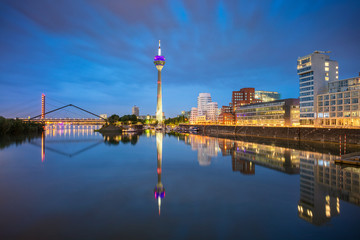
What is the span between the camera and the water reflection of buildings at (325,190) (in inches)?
499

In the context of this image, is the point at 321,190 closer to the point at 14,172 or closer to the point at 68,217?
the point at 68,217

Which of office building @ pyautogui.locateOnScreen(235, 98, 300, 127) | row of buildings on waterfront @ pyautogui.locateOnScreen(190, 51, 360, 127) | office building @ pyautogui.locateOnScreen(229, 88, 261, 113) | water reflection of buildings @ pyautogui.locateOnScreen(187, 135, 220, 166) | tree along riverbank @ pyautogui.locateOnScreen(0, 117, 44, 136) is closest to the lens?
water reflection of buildings @ pyautogui.locateOnScreen(187, 135, 220, 166)

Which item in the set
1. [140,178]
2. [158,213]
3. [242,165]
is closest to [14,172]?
[140,178]

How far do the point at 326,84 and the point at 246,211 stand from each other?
83746mm

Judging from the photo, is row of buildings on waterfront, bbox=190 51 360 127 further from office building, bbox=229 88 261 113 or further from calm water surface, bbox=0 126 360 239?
office building, bbox=229 88 261 113

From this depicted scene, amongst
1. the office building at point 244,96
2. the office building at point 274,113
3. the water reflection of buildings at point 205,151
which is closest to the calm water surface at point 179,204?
the water reflection of buildings at point 205,151

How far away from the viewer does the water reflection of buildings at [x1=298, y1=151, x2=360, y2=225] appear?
1266 cm

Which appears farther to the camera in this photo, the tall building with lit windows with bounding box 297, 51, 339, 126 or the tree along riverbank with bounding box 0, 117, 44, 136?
the tall building with lit windows with bounding box 297, 51, 339, 126

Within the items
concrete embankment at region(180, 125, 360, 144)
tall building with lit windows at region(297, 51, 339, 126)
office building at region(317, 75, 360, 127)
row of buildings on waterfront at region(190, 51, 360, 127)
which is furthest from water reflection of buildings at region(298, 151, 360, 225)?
tall building with lit windows at region(297, 51, 339, 126)

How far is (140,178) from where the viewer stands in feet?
67.9

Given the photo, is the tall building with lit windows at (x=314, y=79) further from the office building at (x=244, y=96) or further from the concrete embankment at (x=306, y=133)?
the office building at (x=244, y=96)

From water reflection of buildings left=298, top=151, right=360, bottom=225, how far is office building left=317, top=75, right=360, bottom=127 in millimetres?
48210

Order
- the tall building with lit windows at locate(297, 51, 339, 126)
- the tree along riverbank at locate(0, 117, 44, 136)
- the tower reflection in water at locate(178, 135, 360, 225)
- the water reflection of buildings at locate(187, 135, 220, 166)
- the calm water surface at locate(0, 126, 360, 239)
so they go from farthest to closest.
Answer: the tall building with lit windows at locate(297, 51, 339, 126)
the tree along riverbank at locate(0, 117, 44, 136)
the water reflection of buildings at locate(187, 135, 220, 166)
the tower reflection in water at locate(178, 135, 360, 225)
the calm water surface at locate(0, 126, 360, 239)

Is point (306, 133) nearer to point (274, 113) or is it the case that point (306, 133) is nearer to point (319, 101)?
point (319, 101)
